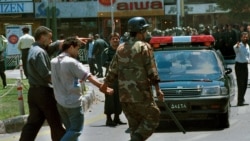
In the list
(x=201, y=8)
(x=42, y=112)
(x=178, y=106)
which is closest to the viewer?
(x=42, y=112)

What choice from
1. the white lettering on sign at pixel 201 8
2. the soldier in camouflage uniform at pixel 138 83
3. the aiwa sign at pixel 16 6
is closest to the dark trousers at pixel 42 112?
the soldier in camouflage uniform at pixel 138 83

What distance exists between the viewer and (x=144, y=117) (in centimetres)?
830

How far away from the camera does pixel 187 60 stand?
1316 centimetres

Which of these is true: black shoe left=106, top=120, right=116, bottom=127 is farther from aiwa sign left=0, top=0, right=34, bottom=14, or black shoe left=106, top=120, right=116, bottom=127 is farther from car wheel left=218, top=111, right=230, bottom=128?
aiwa sign left=0, top=0, right=34, bottom=14

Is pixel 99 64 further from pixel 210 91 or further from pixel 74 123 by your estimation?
pixel 74 123

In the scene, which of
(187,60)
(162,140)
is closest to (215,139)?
(162,140)

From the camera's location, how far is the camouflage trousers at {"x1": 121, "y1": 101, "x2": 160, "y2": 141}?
822cm

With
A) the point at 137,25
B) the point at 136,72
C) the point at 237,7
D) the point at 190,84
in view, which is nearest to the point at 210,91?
the point at 190,84

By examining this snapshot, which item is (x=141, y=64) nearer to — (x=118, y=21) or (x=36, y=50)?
(x=36, y=50)

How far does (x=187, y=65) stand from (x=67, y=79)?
497 cm

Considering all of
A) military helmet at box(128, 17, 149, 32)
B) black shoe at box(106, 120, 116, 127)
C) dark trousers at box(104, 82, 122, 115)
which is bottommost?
black shoe at box(106, 120, 116, 127)

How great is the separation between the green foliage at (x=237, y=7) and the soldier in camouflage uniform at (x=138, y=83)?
168 ft

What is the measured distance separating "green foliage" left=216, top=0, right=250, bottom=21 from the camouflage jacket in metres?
51.2

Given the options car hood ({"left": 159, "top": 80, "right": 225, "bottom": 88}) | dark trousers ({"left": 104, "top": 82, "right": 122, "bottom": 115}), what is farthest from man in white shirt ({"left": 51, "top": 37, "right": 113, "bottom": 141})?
dark trousers ({"left": 104, "top": 82, "right": 122, "bottom": 115})
